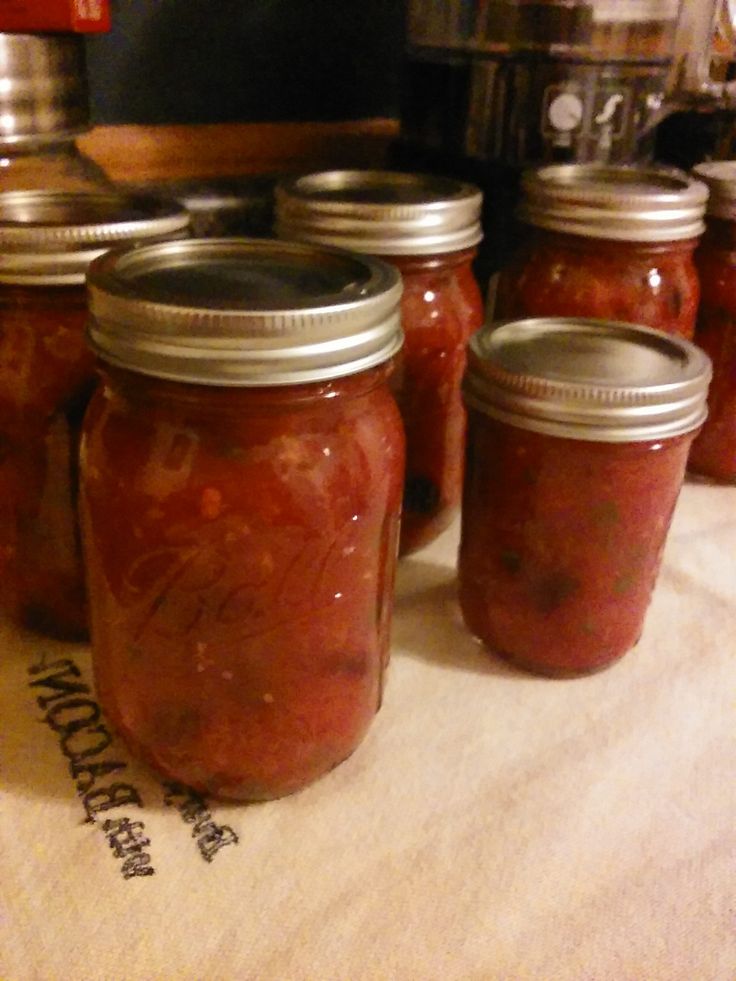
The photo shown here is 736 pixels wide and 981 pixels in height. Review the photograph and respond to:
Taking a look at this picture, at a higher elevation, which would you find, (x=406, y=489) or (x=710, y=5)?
(x=710, y=5)

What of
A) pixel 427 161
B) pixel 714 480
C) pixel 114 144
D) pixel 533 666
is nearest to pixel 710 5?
pixel 427 161

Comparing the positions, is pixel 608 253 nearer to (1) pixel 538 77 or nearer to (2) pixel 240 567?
(1) pixel 538 77

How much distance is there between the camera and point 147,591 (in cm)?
44

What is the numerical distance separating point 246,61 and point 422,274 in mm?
371

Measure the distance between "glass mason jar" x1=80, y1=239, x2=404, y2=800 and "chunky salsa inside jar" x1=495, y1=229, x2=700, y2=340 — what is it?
0.27 m

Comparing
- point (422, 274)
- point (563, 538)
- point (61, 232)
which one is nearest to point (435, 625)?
point (563, 538)

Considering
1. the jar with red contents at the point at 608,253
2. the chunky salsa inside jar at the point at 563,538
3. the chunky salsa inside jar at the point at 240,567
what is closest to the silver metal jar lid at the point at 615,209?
the jar with red contents at the point at 608,253

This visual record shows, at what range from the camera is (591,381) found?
0.53 m

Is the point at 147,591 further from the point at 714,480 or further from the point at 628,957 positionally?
the point at 714,480

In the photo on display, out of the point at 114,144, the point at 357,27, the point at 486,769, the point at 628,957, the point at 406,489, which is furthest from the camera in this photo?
the point at 357,27

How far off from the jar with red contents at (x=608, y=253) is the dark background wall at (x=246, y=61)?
281mm

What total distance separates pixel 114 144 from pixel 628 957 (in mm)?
714

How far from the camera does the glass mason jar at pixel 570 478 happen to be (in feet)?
1.73

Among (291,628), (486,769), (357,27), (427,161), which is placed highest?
(357,27)
